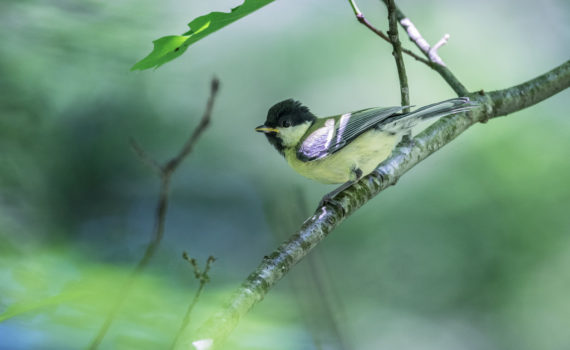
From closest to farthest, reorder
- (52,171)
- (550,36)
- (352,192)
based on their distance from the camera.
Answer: (352,192), (52,171), (550,36)

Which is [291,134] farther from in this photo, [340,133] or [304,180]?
[304,180]

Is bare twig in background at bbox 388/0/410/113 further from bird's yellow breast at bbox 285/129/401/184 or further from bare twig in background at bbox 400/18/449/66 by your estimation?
bare twig in background at bbox 400/18/449/66

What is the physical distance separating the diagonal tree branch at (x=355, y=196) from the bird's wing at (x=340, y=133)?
201mm

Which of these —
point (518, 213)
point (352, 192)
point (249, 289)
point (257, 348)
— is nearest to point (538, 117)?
point (518, 213)

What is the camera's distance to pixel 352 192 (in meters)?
2.29

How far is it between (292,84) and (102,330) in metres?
4.54

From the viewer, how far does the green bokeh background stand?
4430 millimetres

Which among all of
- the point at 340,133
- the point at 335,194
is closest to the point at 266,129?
the point at 340,133

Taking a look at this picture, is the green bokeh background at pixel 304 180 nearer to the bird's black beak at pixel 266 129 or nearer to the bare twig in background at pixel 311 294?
the bird's black beak at pixel 266 129

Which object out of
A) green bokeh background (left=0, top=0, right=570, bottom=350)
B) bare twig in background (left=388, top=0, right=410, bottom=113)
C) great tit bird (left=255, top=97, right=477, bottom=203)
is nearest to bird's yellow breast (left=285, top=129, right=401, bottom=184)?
great tit bird (left=255, top=97, right=477, bottom=203)

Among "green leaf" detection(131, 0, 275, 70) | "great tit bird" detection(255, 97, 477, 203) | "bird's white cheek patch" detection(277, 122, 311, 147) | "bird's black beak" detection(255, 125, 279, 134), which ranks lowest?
"green leaf" detection(131, 0, 275, 70)

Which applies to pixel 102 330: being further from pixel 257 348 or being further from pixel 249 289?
pixel 249 289

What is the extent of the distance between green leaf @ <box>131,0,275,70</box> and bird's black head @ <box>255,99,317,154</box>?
1.40 meters

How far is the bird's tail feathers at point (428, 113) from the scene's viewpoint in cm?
235
